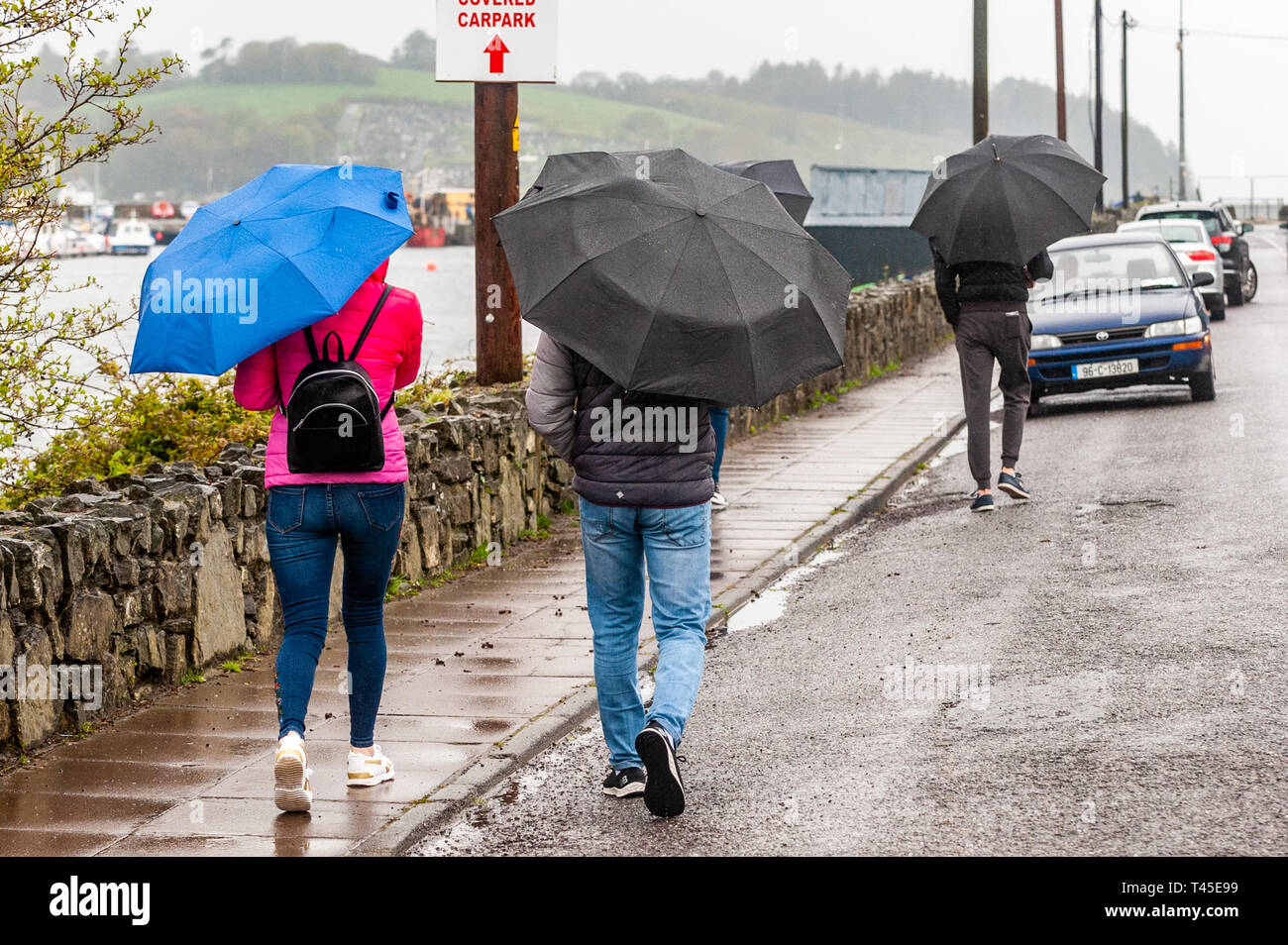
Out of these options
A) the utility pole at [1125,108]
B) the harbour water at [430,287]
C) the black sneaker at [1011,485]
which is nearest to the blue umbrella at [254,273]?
the harbour water at [430,287]

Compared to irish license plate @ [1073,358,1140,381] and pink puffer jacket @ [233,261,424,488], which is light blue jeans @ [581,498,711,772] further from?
irish license plate @ [1073,358,1140,381]

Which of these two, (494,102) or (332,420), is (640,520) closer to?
(332,420)

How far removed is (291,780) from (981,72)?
80.1ft

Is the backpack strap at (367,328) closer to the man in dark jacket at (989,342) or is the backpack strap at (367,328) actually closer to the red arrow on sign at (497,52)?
the red arrow on sign at (497,52)

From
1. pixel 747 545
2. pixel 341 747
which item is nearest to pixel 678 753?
pixel 341 747

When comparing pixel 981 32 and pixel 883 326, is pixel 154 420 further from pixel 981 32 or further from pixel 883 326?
pixel 981 32

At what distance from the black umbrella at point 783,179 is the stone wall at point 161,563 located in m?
2.56

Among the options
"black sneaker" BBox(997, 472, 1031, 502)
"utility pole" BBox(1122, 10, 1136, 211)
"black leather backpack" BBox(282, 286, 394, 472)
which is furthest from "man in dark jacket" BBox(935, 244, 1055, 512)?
"utility pole" BBox(1122, 10, 1136, 211)

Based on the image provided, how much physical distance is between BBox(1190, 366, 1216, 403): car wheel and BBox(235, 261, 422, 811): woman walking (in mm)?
12345

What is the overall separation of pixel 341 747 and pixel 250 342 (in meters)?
1.77

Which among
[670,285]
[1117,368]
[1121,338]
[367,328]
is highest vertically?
[670,285]

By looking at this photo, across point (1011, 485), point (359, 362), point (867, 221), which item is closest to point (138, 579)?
point (359, 362)

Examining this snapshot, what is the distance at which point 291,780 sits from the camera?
213 inches

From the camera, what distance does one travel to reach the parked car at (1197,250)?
90.0 ft
